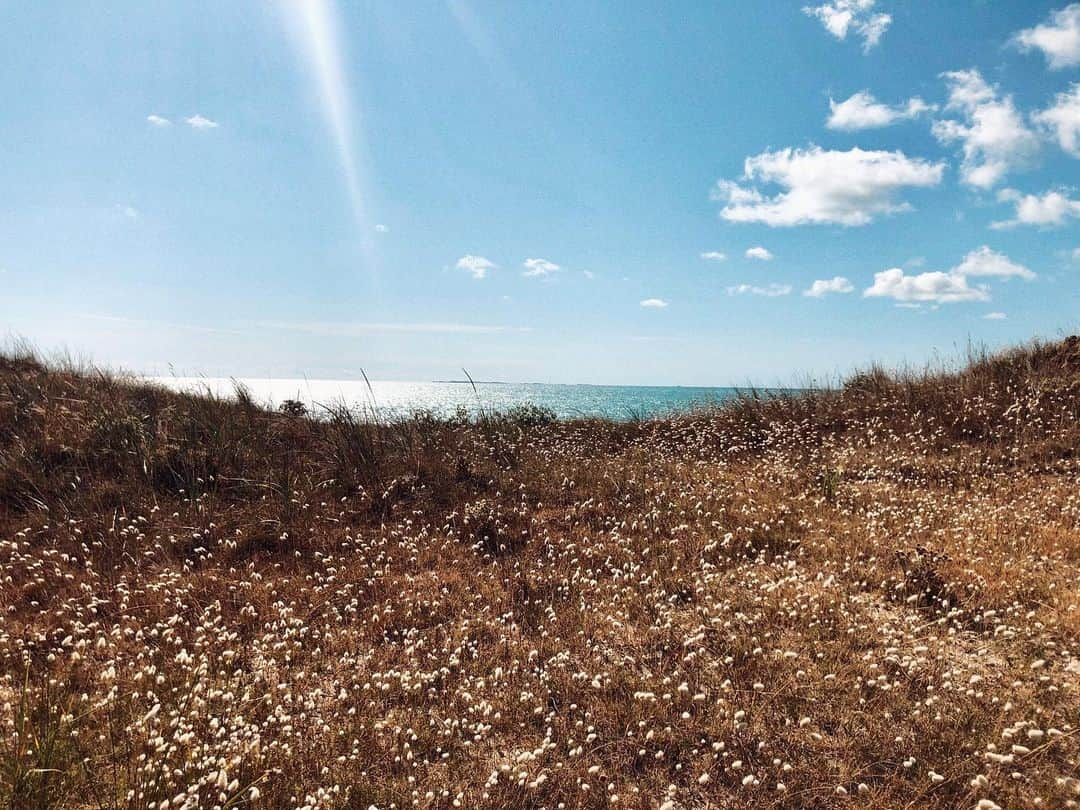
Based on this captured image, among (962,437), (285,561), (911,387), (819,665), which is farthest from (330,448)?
(911,387)

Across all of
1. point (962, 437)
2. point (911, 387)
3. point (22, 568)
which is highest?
point (911, 387)

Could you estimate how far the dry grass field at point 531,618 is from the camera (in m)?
4.16

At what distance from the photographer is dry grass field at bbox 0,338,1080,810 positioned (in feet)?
13.6

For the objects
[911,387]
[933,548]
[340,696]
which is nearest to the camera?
[340,696]

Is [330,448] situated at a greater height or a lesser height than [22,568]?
greater

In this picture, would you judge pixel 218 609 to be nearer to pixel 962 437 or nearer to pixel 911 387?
pixel 962 437

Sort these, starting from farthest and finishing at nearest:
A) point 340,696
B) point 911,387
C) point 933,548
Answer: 1. point 911,387
2. point 933,548
3. point 340,696

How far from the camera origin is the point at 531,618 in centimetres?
662

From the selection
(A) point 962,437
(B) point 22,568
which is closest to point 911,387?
(A) point 962,437

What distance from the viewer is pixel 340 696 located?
16.9 ft

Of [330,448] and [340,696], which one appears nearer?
[340,696]

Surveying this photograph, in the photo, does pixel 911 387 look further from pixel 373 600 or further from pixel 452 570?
pixel 373 600

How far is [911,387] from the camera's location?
15.3 metres

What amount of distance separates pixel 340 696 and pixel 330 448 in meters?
7.82
